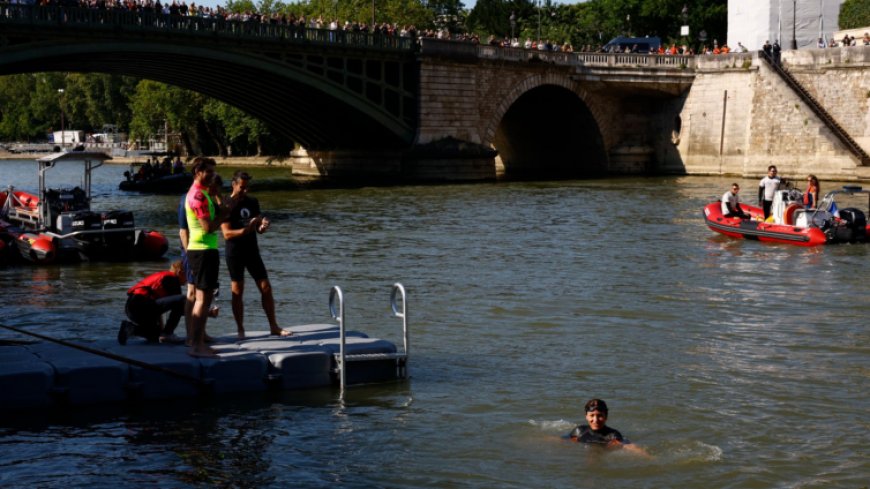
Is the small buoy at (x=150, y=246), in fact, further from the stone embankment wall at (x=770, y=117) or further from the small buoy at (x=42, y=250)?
the stone embankment wall at (x=770, y=117)

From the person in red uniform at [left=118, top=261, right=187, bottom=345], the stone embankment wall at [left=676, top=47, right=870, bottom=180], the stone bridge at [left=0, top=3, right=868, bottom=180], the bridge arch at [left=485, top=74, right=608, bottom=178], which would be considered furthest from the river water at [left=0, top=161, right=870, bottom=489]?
the bridge arch at [left=485, top=74, right=608, bottom=178]

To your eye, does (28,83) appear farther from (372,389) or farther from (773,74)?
(372,389)

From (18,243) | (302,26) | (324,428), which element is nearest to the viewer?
(324,428)

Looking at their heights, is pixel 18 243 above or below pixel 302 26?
below

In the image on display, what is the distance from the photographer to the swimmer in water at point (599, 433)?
420 inches

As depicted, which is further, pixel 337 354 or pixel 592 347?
pixel 592 347

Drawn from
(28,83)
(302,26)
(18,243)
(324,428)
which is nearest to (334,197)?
(302,26)

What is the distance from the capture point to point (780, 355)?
1480 centimetres

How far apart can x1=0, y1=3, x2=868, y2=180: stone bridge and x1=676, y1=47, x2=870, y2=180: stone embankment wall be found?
10 centimetres

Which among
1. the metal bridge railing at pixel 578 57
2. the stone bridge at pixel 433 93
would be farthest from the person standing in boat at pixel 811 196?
the metal bridge railing at pixel 578 57

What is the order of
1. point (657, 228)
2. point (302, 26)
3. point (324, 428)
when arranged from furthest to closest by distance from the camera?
1. point (302, 26)
2. point (657, 228)
3. point (324, 428)

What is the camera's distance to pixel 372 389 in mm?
12844

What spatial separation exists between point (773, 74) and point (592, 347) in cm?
4032

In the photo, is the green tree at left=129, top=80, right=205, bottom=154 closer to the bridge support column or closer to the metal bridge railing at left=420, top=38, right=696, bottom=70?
the bridge support column
